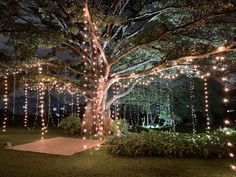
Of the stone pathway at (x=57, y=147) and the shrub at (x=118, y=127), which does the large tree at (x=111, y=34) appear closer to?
the shrub at (x=118, y=127)

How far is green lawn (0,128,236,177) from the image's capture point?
6.87m

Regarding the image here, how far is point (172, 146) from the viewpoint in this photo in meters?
9.06

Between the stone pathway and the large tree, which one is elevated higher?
the large tree

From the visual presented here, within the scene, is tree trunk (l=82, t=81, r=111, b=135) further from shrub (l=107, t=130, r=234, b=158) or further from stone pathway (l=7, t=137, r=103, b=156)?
shrub (l=107, t=130, r=234, b=158)

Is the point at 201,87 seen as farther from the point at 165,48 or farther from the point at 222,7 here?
the point at 222,7

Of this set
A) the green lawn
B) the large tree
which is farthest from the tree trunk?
the green lawn

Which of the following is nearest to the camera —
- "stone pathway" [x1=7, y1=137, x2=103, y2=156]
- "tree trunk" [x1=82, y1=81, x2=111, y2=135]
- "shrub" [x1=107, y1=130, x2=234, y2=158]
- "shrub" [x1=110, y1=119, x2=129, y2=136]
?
"shrub" [x1=107, y1=130, x2=234, y2=158]

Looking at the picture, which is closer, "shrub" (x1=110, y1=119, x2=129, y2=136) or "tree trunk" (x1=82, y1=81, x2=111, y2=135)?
"tree trunk" (x1=82, y1=81, x2=111, y2=135)

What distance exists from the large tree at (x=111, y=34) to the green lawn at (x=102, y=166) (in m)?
4.92

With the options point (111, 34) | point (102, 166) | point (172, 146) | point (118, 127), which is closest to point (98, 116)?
point (118, 127)

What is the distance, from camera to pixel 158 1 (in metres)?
13.4

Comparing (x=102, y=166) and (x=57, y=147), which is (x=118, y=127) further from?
(x=102, y=166)

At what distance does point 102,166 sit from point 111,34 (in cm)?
780

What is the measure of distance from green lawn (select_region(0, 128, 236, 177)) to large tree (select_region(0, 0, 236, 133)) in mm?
4918
